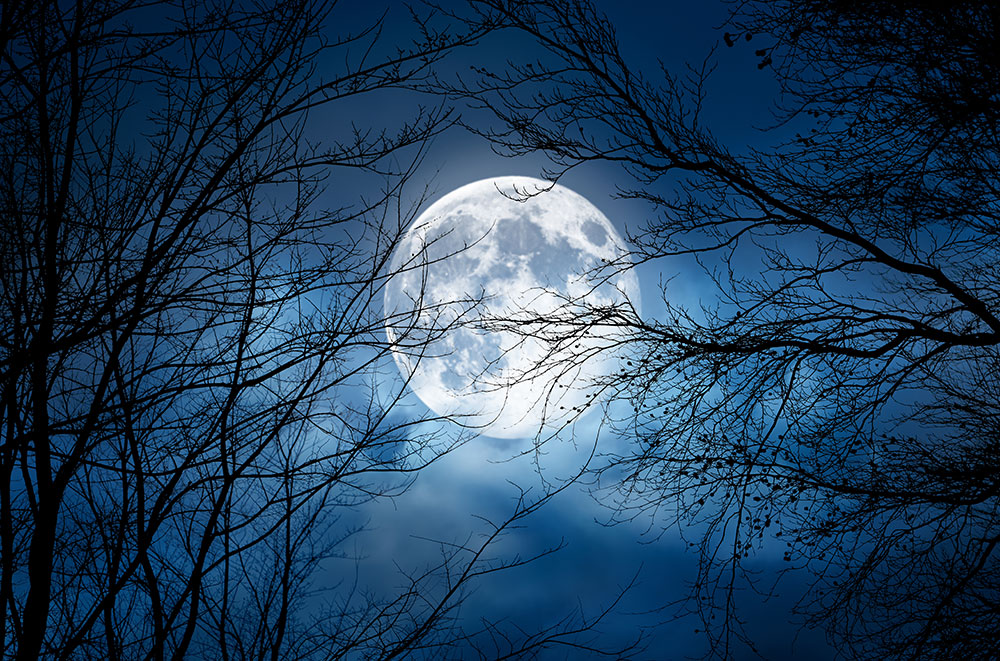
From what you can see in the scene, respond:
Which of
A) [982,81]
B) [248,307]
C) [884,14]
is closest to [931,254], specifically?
[982,81]

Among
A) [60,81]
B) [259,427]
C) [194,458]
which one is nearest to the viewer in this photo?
[60,81]

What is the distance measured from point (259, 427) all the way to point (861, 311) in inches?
159

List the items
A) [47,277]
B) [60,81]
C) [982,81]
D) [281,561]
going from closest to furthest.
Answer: [47,277], [60,81], [982,81], [281,561]

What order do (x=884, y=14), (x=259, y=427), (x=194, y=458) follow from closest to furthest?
(x=194, y=458) → (x=259, y=427) → (x=884, y=14)

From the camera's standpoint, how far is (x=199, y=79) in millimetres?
3281

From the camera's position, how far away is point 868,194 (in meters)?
4.67

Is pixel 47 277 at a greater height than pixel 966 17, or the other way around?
pixel 966 17

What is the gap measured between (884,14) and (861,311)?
1914 mm

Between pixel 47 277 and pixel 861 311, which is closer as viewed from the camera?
pixel 47 277

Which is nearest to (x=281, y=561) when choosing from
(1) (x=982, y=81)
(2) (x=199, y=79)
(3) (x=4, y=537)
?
(3) (x=4, y=537)

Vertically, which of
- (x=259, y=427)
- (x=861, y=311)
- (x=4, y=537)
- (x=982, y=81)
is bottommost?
(x=4, y=537)

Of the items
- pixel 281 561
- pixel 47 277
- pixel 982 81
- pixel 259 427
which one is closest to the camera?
pixel 47 277

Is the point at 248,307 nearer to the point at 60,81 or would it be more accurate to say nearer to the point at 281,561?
the point at 60,81

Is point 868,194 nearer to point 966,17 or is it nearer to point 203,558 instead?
point 966,17
